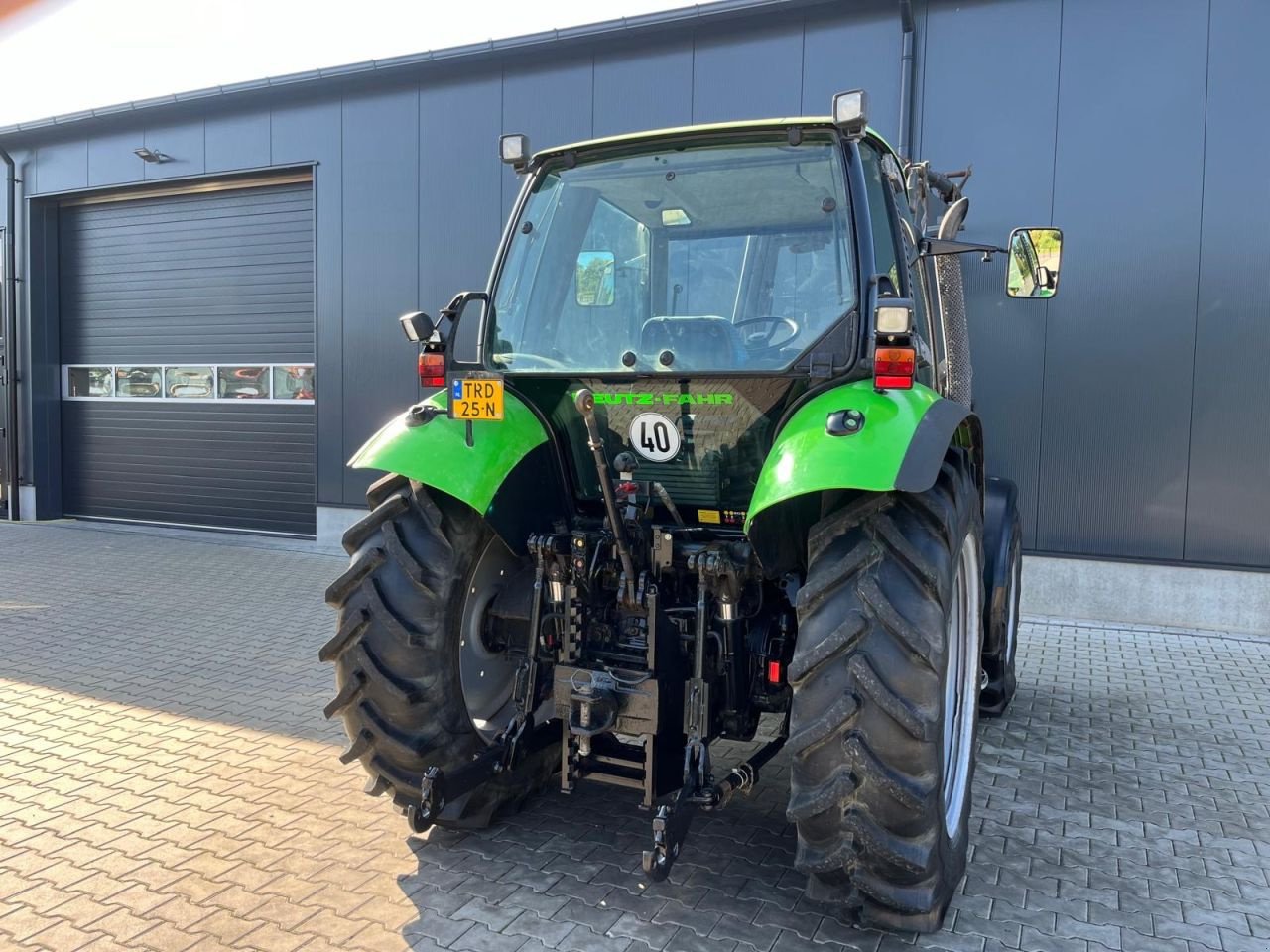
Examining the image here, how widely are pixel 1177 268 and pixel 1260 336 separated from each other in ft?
2.42

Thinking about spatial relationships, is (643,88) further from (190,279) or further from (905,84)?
(190,279)

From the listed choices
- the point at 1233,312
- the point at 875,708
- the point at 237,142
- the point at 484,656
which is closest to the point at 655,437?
the point at 484,656

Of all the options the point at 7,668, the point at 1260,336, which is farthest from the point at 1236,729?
the point at 7,668

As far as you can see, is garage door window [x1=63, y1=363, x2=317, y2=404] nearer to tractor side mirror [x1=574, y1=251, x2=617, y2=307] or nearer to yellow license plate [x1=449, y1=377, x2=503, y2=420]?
tractor side mirror [x1=574, y1=251, x2=617, y2=307]

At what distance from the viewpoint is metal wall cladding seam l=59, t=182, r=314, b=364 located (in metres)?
10.9

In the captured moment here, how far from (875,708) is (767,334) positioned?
128 centimetres

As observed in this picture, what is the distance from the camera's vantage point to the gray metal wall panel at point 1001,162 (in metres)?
7.54

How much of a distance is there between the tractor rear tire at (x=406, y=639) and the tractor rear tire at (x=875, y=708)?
1.25m

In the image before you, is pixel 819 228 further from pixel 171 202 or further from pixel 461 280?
pixel 171 202

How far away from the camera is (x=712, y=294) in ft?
11.4

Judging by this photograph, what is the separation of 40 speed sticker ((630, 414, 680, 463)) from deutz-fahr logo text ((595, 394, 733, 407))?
0.05m

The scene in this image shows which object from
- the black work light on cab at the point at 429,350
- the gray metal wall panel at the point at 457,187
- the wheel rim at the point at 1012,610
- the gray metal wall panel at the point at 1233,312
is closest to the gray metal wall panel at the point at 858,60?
the gray metal wall panel at the point at 1233,312

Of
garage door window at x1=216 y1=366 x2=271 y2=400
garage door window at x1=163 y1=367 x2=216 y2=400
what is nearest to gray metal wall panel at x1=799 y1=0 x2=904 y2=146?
garage door window at x1=216 y1=366 x2=271 y2=400

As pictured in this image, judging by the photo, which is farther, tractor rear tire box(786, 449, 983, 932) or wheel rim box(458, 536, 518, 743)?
wheel rim box(458, 536, 518, 743)
